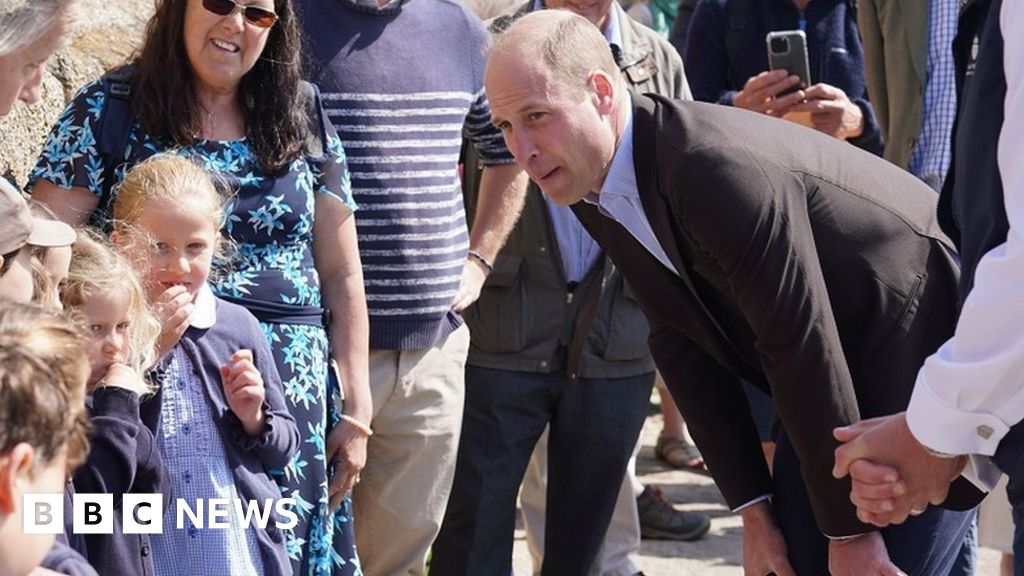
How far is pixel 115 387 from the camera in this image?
2889 millimetres

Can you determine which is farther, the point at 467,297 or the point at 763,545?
the point at 467,297

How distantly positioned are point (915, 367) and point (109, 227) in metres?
1.65

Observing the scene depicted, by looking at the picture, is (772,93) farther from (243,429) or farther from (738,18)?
(243,429)

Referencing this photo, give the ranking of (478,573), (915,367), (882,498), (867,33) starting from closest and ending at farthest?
(882,498), (915,367), (478,573), (867,33)

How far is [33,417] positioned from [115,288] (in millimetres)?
958

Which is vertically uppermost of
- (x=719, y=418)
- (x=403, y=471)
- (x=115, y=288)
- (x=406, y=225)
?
(x=115, y=288)

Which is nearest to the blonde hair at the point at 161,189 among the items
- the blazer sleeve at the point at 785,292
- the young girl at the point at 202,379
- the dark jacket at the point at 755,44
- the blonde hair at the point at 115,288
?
the young girl at the point at 202,379

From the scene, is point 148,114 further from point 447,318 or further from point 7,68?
point 447,318

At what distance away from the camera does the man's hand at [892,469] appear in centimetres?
259

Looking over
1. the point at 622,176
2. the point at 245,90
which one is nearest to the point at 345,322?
the point at 245,90

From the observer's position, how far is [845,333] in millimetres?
3168

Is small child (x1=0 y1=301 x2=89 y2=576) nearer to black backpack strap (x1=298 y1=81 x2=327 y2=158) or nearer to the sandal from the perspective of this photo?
black backpack strap (x1=298 y1=81 x2=327 y2=158)

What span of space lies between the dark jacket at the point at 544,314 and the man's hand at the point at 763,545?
1132 mm

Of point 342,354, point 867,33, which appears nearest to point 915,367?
point 342,354
